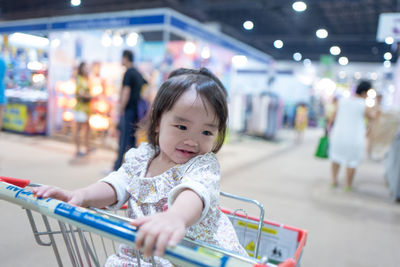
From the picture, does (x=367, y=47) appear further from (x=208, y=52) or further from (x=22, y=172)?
(x=22, y=172)

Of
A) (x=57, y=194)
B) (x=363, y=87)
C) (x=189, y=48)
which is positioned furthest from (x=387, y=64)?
(x=57, y=194)

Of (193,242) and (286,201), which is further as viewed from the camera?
(286,201)

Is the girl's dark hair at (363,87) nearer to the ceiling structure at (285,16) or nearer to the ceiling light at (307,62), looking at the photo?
the ceiling structure at (285,16)

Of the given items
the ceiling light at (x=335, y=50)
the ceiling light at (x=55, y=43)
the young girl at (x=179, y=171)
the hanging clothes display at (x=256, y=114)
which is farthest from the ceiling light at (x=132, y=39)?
the ceiling light at (x=335, y=50)

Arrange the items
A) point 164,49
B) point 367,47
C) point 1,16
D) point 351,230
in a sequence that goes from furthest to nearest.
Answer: point 367,47
point 1,16
point 164,49
point 351,230

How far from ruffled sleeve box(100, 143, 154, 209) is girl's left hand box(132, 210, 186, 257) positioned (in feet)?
1.72

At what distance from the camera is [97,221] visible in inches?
28.6

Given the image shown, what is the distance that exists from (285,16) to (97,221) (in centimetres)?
1178

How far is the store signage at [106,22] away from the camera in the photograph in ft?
19.0

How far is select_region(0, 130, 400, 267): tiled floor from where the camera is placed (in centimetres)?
212

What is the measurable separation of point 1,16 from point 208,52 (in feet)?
22.4

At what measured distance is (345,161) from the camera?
14.3 ft

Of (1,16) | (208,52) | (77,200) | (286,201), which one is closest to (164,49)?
(208,52)

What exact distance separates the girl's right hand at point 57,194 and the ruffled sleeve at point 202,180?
13.6 inches
